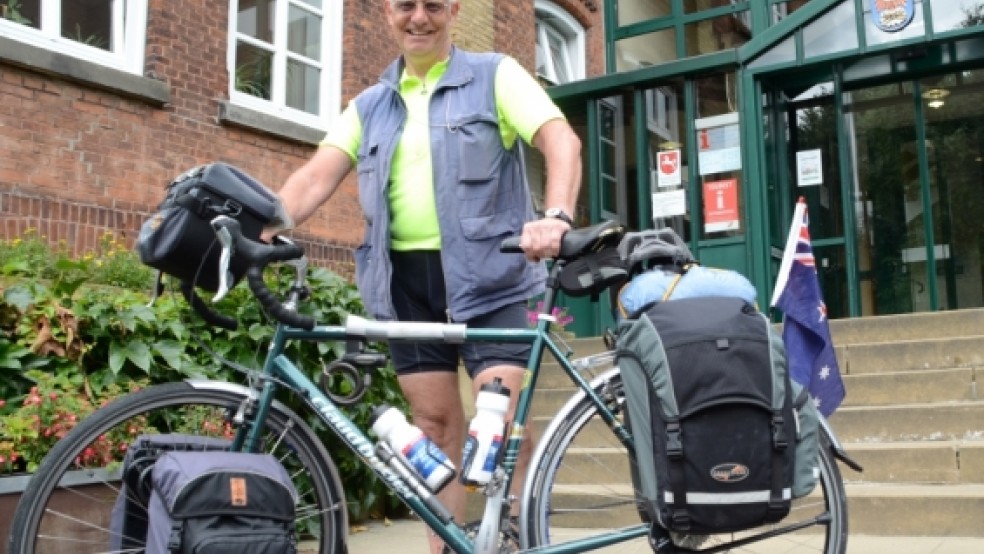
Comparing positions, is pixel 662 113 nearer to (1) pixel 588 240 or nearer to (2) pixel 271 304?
(1) pixel 588 240

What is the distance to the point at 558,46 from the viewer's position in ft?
45.2

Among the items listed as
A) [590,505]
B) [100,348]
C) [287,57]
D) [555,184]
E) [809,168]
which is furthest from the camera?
[809,168]

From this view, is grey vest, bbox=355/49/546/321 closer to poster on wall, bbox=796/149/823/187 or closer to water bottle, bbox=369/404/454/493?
water bottle, bbox=369/404/454/493

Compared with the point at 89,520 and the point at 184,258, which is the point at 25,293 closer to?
the point at 89,520

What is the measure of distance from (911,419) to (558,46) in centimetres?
895

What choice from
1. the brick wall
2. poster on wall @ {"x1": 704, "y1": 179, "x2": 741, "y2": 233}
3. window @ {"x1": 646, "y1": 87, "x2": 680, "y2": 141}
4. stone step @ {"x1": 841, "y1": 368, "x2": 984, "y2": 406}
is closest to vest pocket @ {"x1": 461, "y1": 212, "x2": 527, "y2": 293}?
the brick wall

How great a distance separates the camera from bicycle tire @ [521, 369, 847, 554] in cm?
283

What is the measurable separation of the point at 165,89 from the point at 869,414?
5.49m

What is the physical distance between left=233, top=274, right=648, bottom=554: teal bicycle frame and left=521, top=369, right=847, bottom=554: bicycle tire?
0.05 m

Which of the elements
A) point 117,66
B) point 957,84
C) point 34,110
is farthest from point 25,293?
point 957,84

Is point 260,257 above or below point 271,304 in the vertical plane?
above

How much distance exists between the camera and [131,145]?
7.72 metres

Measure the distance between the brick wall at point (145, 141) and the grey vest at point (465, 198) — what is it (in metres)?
3.23

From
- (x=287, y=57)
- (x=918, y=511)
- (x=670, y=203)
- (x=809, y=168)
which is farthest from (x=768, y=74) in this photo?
(x=918, y=511)
